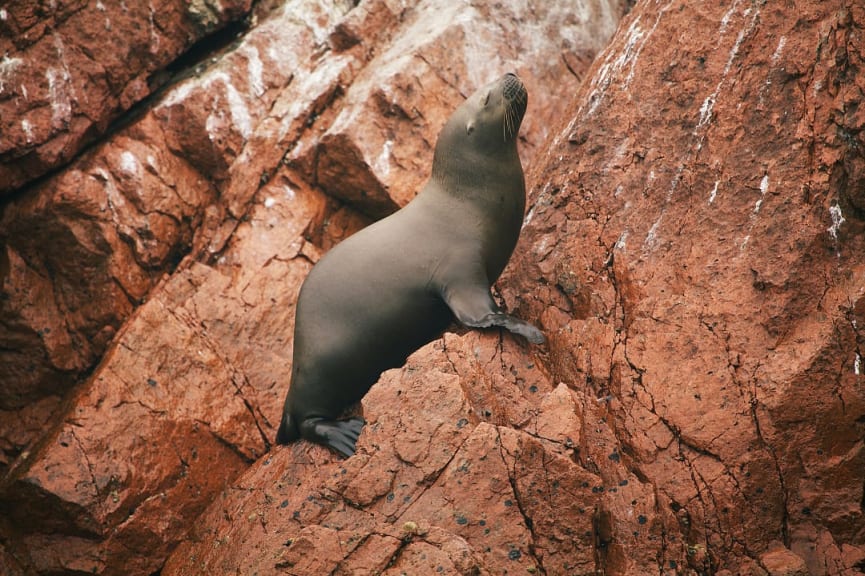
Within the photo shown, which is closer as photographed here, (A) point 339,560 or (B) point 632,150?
(A) point 339,560

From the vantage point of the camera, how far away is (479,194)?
613cm

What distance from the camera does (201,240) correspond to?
26.8 ft

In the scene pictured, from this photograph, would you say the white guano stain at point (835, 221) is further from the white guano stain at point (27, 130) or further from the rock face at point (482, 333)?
the white guano stain at point (27, 130)

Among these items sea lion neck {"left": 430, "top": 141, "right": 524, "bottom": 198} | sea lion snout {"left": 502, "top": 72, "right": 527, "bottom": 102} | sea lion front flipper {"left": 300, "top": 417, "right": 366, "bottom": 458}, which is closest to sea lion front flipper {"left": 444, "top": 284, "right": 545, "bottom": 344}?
sea lion neck {"left": 430, "top": 141, "right": 524, "bottom": 198}

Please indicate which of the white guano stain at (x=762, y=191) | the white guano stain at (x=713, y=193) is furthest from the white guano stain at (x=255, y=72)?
the white guano stain at (x=762, y=191)

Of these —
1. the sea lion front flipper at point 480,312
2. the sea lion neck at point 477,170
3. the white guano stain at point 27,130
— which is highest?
the white guano stain at point 27,130

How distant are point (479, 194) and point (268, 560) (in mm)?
2922

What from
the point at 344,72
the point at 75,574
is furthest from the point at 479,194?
the point at 75,574

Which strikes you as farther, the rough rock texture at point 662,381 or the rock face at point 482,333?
the rock face at point 482,333

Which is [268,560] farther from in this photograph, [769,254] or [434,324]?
[769,254]

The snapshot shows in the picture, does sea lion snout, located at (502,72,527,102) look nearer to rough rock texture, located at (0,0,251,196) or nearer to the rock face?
the rock face

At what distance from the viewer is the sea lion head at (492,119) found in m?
6.19

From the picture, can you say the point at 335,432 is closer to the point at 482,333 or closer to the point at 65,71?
the point at 482,333

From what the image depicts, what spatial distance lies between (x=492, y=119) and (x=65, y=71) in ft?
14.0
